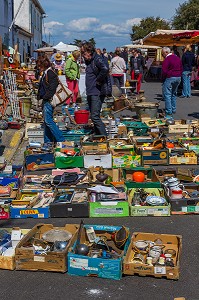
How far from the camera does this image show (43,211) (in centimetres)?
584

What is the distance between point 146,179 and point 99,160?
1.13 m

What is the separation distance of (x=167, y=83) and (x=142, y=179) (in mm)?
6139

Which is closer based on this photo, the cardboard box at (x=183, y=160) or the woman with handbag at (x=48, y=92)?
the cardboard box at (x=183, y=160)

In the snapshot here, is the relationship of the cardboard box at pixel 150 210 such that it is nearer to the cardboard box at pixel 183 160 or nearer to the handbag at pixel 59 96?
the cardboard box at pixel 183 160

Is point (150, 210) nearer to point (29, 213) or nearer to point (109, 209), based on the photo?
point (109, 209)

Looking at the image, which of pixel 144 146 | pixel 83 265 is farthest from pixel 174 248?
pixel 144 146

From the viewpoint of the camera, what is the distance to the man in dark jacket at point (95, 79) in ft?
28.6

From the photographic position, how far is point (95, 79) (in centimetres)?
898

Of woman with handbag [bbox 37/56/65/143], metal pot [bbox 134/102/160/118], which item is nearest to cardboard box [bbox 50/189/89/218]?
woman with handbag [bbox 37/56/65/143]

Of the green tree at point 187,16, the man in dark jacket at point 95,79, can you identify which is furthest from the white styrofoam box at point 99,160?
the green tree at point 187,16

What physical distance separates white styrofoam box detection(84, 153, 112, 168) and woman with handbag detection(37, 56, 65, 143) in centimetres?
144

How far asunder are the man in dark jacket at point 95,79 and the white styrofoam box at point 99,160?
164 cm

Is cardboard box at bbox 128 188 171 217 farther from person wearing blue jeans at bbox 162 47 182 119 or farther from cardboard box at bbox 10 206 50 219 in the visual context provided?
person wearing blue jeans at bbox 162 47 182 119

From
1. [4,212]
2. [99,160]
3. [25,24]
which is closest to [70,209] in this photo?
[4,212]
